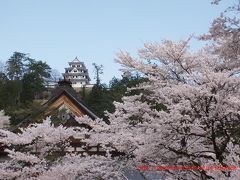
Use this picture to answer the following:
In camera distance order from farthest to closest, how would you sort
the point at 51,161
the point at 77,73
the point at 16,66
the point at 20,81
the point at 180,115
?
the point at 77,73 → the point at 16,66 → the point at 20,81 → the point at 51,161 → the point at 180,115

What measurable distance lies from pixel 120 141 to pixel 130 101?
0.87 meters

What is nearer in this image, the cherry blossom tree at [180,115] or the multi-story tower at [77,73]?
the cherry blossom tree at [180,115]

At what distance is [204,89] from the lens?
17.7ft

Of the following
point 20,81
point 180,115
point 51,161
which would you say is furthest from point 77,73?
point 180,115

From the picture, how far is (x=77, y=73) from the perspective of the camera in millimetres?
69250

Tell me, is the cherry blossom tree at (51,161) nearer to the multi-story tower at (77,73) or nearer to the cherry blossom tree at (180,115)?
the cherry blossom tree at (180,115)

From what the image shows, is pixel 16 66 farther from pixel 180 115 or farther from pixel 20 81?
pixel 180 115

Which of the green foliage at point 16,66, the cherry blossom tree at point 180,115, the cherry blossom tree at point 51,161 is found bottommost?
the cherry blossom tree at point 51,161

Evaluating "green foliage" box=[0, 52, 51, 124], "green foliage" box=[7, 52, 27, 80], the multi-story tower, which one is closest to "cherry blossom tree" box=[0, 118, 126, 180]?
"green foliage" box=[0, 52, 51, 124]

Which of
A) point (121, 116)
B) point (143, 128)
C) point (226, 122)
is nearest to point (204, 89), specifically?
point (226, 122)

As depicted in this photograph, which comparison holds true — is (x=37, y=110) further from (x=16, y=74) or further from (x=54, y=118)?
(x=16, y=74)

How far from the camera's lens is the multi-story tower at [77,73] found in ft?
225

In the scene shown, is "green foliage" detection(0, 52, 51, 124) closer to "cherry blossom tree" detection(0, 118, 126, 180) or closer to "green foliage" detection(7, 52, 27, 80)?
"green foliage" detection(7, 52, 27, 80)

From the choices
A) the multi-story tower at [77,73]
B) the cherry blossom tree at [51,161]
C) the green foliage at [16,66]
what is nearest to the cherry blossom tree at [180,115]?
the cherry blossom tree at [51,161]
